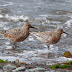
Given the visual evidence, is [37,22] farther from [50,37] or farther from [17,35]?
[50,37]

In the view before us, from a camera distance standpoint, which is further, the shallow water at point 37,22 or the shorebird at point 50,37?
the shorebird at point 50,37

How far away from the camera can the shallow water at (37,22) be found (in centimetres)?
924

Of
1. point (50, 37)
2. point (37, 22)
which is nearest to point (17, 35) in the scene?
point (50, 37)

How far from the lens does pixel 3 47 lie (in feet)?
34.2

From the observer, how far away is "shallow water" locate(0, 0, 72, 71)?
9242 mm

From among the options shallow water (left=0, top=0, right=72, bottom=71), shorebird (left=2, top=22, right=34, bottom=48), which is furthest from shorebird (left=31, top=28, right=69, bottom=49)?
shorebird (left=2, top=22, right=34, bottom=48)

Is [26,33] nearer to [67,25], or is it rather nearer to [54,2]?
[67,25]

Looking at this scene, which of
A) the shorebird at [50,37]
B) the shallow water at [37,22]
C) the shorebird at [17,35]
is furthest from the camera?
the shorebird at [17,35]

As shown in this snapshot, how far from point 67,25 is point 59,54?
18.1 feet

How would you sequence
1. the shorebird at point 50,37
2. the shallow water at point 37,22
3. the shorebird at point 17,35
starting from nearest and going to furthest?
the shallow water at point 37,22 → the shorebird at point 50,37 → the shorebird at point 17,35

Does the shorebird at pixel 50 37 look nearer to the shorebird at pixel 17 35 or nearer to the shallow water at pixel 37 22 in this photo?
the shallow water at pixel 37 22

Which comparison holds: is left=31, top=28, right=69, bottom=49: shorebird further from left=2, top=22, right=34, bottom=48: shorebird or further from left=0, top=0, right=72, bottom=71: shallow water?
left=2, top=22, right=34, bottom=48: shorebird

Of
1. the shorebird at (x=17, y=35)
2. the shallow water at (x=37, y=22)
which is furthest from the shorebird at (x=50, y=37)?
the shorebird at (x=17, y=35)

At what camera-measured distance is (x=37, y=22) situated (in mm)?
15594
